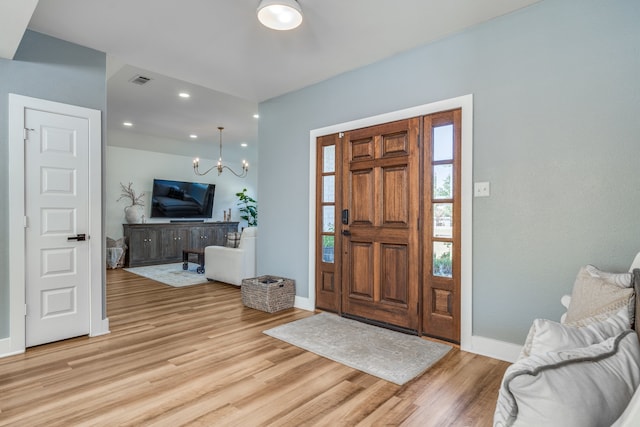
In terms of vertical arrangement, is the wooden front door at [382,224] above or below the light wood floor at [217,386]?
above

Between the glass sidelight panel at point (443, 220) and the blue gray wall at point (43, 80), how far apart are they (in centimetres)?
328

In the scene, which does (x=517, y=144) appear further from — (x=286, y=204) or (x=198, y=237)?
(x=198, y=237)

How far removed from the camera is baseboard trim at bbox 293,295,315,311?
4.04m

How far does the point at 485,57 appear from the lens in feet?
9.14

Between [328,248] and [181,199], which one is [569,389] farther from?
[181,199]

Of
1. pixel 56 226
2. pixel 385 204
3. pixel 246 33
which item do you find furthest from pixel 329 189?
pixel 56 226

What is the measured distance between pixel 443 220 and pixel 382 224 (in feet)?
2.04

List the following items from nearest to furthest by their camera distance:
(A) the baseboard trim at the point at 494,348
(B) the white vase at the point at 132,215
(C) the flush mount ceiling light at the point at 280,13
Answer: (C) the flush mount ceiling light at the point at 280,13, (A) the baseboard trim at the point at 494,348, (B) the white vase at the point at 132,215

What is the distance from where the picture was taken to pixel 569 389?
0.76 m

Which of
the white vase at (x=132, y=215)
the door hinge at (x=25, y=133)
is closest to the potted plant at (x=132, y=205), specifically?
the white vase at (x=132, y=215)

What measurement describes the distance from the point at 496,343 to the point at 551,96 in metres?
1.90

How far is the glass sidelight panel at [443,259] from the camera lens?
296 cm

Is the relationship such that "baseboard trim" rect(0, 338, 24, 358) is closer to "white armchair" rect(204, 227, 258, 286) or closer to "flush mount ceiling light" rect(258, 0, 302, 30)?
"white armchair" rect(204, 227, 258, 286)

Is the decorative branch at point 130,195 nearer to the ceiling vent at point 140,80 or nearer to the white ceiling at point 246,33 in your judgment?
the ceiling vent at point 140,80
